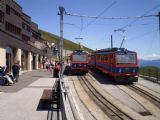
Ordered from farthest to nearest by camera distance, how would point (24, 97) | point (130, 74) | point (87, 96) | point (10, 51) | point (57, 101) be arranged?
point (10, 51) → point (130, 74) → point (87, 96) → point (24, 97) → point (57, 101)

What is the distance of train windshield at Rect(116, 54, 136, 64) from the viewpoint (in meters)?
32.7

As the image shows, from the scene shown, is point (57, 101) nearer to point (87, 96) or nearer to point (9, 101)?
point (9, 101)

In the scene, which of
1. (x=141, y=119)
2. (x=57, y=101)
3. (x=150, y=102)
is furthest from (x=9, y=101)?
(x=150, y=102)

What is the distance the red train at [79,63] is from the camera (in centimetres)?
4203

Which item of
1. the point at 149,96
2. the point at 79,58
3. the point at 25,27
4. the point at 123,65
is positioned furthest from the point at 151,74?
the point at 25,27

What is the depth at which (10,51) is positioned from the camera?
3575 centimetres

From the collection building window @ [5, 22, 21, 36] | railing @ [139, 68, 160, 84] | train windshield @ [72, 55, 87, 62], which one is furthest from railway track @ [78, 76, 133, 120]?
building window @ [5, 22, 21, 36]

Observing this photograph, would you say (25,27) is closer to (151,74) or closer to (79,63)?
(79,63)

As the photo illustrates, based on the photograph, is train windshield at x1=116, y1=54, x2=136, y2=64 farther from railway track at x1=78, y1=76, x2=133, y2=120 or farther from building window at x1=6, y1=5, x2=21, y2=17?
building window at x1=6, y1=5, x2=21, y2=17

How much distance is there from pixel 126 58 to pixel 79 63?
10.3 meters

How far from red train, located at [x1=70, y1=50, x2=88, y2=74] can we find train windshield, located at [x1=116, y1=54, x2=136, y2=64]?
9.87 metres

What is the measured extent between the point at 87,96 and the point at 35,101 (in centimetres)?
775

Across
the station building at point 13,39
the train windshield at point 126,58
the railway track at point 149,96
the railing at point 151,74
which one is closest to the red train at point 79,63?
the station building at point 13,39

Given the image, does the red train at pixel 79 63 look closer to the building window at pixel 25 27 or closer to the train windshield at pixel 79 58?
the train windshield at pixel 79 58
